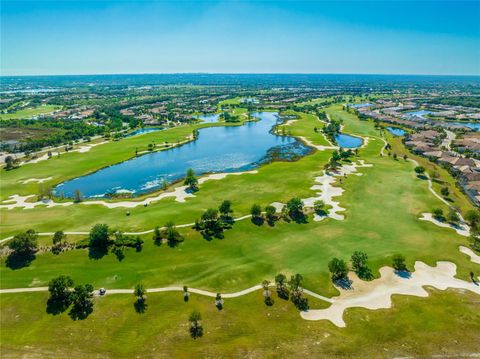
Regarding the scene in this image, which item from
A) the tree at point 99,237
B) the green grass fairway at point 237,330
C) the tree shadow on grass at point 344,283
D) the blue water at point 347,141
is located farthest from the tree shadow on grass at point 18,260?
the blue water at point 347,141

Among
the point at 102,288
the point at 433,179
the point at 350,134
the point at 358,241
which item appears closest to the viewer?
the point at 102,288

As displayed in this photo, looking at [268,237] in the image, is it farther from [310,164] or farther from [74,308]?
[310,164]

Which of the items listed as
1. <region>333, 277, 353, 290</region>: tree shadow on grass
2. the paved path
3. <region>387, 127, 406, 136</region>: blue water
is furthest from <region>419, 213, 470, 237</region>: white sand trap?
<region>387, 127, 406, 136</region>: blue water

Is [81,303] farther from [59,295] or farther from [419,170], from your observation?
[419,170]

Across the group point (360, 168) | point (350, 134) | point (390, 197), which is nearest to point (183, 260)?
point (390, 197)

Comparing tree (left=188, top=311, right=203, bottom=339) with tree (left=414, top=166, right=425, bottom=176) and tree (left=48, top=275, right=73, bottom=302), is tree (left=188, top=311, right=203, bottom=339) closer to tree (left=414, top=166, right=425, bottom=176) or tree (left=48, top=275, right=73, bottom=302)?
tree (left=48, top=275, right=73, bottom=302)

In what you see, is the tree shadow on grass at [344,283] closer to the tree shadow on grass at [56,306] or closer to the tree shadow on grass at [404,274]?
the tree shadow on grass at [404,274]
